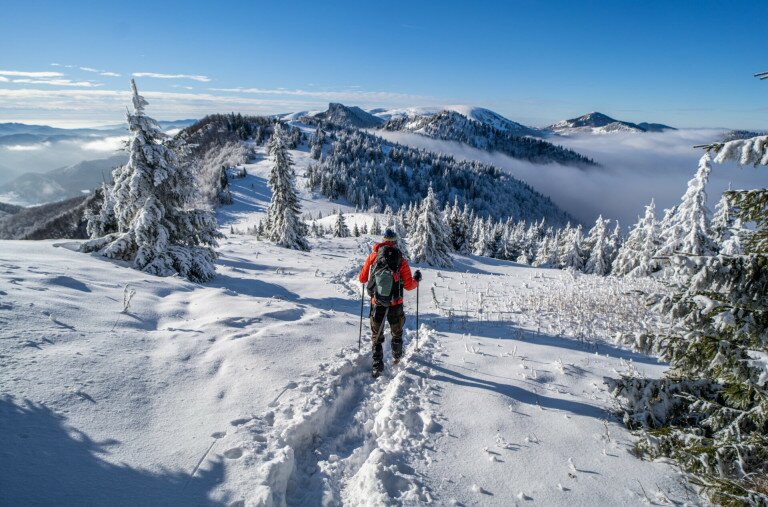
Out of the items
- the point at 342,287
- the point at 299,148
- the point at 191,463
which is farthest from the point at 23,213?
the point at 191,463

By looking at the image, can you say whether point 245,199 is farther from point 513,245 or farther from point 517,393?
Answer: point 517,393

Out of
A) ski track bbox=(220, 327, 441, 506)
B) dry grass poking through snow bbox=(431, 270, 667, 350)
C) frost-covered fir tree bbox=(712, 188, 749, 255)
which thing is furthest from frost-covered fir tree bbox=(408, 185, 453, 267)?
ski track bbox=(220, 327, 441, 506)

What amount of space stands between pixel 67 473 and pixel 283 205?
32066 millimetres

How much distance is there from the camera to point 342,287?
15.3 m

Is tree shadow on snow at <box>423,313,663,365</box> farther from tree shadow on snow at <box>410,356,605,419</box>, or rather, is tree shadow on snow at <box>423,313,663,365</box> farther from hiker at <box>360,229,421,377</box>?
hiker at <box>360,229,421,377</box>

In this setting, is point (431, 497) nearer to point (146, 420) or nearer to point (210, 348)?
point (146, 420)

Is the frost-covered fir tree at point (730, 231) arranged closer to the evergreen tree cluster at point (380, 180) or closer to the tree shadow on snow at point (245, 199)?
the tree shadow on snow at point (245, 199)

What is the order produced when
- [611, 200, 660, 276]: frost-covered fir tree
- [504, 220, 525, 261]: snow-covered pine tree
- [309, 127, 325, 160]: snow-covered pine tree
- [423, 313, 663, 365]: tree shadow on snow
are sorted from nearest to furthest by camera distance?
[423, 313, 663, 365]: tree shadow on snow → [611, 200, 660, 276]: frost-covered fir tree → [504, 220, 525, 261]: snow-covered pine tree → [309, 127, 325, 160]: snow-covered pine tree

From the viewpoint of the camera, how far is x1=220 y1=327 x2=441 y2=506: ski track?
4.10 m

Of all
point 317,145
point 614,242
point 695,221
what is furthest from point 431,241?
point 317,145

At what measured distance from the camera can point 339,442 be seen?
16.9 feet

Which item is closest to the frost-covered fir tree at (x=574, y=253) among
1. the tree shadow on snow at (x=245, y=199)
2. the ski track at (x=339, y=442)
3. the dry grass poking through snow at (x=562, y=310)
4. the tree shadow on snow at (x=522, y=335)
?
the dry grass poking through snow at (x=562, y=310)

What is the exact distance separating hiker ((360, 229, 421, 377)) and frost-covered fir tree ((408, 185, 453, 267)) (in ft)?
90.2

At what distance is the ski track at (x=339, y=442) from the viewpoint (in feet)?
13.5
